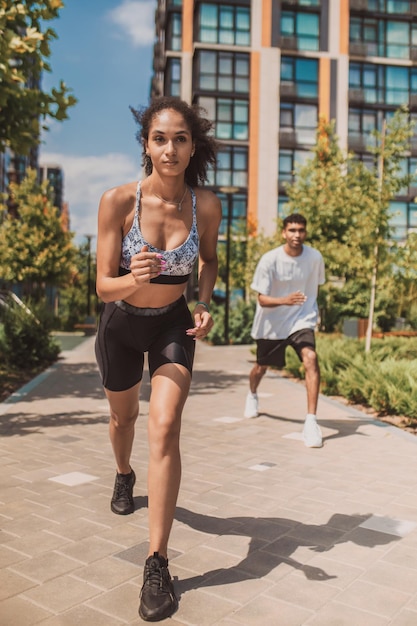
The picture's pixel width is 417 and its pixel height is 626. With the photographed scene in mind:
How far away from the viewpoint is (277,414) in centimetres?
822

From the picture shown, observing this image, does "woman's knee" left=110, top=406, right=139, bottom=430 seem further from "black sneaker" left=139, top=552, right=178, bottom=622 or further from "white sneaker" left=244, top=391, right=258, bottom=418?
"white sneaker" left=244, top=391, right=258, bottom=418

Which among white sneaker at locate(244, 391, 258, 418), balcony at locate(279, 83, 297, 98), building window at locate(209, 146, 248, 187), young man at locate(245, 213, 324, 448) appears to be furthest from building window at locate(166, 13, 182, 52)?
young man at locate(245, 213, 324, 448)

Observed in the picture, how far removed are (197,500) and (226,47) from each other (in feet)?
143

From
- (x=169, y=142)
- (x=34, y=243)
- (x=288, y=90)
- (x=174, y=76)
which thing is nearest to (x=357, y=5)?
(x=288, y=90)

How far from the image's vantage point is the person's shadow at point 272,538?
3.19 metres

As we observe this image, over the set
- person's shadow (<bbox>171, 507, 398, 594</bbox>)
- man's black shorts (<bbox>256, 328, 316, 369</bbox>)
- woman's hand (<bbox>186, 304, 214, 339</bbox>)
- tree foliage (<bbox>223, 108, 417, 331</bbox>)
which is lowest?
person's shadow (<bbox>171, 507, 398, 594</bbox>)

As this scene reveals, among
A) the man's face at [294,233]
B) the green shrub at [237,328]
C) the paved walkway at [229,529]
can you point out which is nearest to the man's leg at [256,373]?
the paved walkway at [229,529]

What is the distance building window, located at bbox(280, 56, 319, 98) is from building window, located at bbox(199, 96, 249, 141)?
3.36 metres

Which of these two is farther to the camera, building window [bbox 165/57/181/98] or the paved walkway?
building window [bbox 165/57/181/98]

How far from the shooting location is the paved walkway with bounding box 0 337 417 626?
2.85 meters

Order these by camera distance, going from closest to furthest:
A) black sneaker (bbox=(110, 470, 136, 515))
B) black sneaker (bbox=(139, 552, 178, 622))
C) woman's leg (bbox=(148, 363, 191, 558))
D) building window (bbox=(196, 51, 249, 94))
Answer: black sneaker (bbox=(139, 552, 178, 622))
woman's leg (bbox=(148, 363, 191, 558))
black sneaker (bbox=(110, 470, 136, 515))
building window (bbox=(196, 51, 249, 94))

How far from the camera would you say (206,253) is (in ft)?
12.0

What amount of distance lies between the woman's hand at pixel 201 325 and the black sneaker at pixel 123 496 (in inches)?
51.6

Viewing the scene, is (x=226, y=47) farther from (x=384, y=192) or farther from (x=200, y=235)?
(x=200, y=235)
